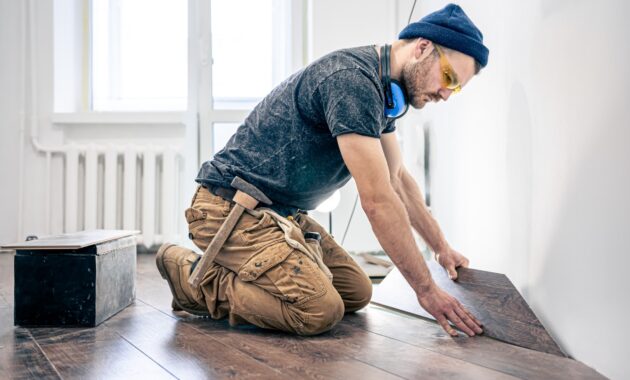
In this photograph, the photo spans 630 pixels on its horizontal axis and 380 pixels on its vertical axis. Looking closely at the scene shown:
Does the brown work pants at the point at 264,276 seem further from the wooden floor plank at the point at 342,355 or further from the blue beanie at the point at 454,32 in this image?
the blue beanie at the point at 454,32

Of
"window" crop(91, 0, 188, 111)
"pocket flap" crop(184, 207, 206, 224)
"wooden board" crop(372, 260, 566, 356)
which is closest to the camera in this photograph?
"wooden board" crop(372, 260, 566, 356)

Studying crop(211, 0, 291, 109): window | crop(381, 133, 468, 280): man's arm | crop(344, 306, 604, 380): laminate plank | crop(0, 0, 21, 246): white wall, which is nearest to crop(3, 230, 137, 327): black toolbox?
crop(344, 306, 604, 380): laminate plank

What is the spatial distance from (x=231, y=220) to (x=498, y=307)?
76 centimetres

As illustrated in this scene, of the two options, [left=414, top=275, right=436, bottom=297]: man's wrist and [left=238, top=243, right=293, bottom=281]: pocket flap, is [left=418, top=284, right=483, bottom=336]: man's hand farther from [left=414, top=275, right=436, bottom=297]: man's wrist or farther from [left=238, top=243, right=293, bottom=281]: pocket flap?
[left=238, top=243, right=293, bottom=281]: pocket flap

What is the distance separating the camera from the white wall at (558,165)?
116cm

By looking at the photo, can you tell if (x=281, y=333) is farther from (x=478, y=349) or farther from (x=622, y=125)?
(x=622, y=125)

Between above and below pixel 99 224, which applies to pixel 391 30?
above

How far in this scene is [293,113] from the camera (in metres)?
1.74

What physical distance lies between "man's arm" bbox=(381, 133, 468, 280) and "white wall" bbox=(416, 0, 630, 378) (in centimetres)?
21

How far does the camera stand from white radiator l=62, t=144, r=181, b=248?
4074 millimetres

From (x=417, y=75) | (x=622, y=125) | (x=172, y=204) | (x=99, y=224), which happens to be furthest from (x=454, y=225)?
(x=99, y=224)

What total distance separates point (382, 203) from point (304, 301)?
1.16ft

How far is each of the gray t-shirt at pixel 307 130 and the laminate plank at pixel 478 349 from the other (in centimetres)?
43

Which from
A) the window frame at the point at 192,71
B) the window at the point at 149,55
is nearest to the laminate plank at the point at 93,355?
the window frame at the point at 192,71
